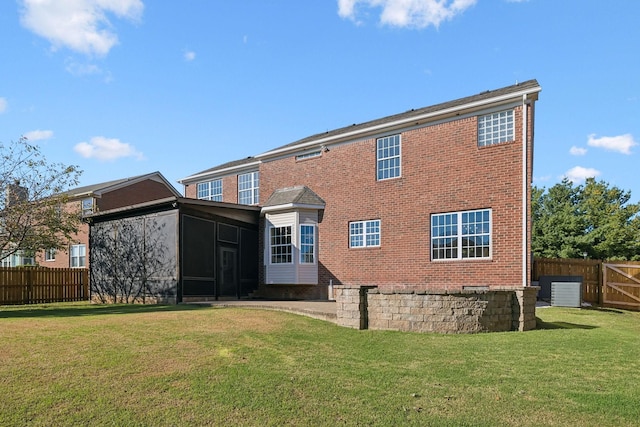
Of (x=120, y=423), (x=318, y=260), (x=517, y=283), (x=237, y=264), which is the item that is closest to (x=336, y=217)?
(x=318, y=260)

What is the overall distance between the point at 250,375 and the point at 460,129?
12207 mm

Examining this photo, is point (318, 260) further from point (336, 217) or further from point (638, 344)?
point (638, 344)

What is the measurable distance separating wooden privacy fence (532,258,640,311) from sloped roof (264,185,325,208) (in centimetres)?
943

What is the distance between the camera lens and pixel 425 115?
1711cm

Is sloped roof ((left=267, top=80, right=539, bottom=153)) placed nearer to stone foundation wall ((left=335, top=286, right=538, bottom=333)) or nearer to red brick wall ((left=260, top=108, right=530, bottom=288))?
red brick wall ((left=260, top=108, right=530, bottom=288))

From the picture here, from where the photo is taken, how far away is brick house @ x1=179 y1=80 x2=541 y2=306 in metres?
15.4

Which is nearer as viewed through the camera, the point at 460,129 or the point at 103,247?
the point at 460,129

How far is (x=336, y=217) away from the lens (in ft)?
64.9

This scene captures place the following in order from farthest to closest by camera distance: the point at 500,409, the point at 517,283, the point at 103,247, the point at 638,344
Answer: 1. the point at 103,247
2. the point at 517,283
3. the point at 638,344
4. the point at 500,409

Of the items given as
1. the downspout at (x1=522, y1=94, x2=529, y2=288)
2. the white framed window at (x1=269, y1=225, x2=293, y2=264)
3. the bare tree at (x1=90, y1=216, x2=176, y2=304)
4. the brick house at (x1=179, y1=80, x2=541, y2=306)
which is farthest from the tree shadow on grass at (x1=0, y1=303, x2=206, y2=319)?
the downspout at (x1=522, y1=94, x2=529, y2=288)

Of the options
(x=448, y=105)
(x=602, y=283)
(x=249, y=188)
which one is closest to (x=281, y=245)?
(x=249, y=188)

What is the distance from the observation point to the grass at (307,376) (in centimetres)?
595

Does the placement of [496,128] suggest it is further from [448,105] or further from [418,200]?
[418,200]

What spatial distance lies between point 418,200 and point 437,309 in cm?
714
